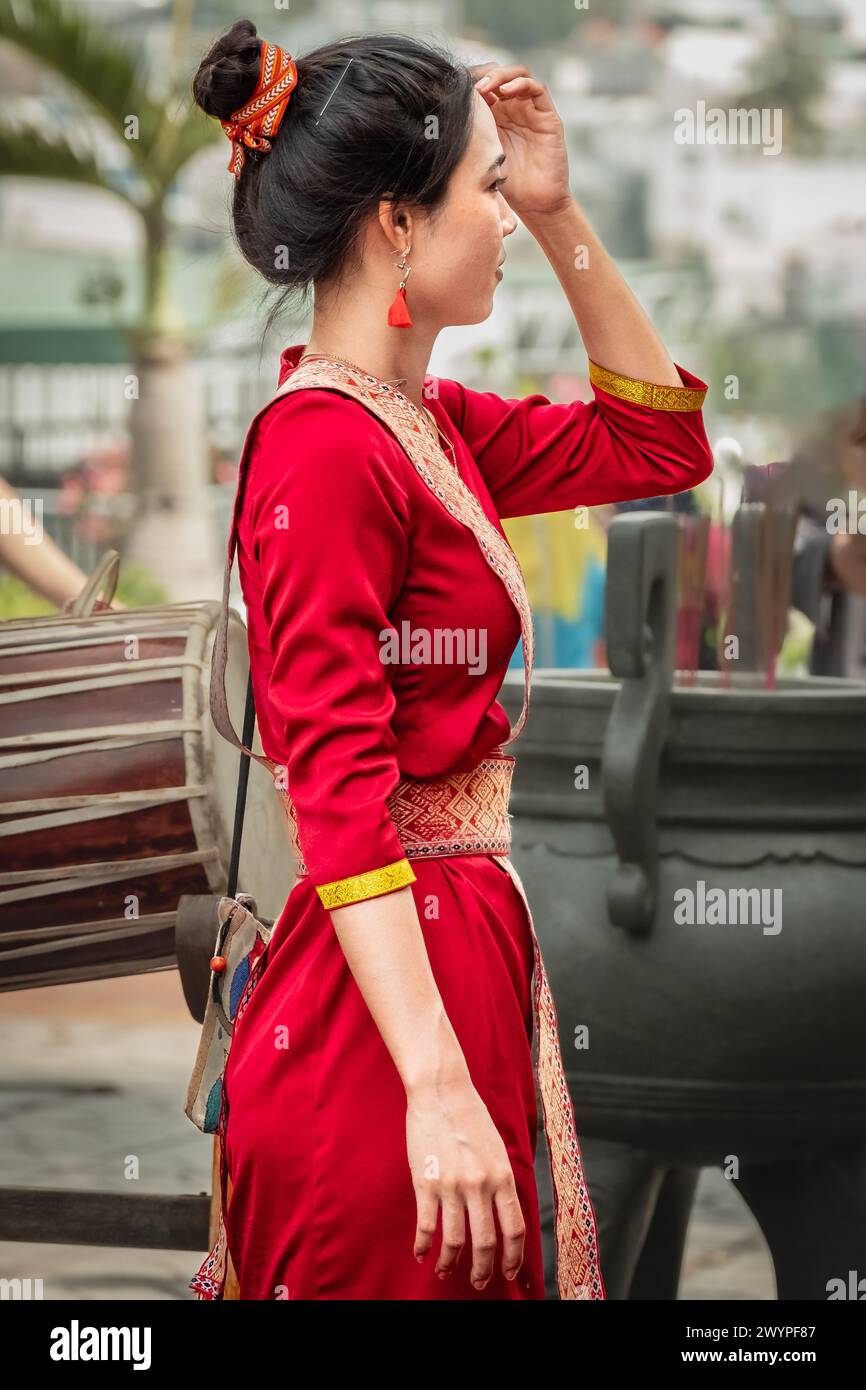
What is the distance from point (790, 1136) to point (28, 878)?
41.2 inches

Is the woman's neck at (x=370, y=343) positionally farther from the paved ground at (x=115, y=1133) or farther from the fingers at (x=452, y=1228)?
the paved ground at (x=115, y=1133)

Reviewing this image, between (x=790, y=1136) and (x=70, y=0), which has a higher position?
(x=70, y=0)

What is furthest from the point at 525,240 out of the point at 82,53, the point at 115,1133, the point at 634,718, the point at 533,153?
the point at 533,153

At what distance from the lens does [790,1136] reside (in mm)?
2270

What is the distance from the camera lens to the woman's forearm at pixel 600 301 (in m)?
1.61

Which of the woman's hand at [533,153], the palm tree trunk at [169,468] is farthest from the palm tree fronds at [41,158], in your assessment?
the woman's hand at [533,153]

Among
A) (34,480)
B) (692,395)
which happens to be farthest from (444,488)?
(34,480)

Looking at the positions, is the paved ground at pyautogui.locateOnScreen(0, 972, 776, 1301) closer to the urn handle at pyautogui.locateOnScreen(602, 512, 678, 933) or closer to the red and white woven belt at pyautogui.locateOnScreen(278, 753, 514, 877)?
the urn handle at pyautogui.locateOnScreen(602, 512, 678, 933)

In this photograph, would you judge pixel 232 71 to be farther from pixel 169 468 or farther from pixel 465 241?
pixel 169 468

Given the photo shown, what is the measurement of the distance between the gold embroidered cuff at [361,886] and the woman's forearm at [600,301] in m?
0.62

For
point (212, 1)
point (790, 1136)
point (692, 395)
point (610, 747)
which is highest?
point (212, 1)

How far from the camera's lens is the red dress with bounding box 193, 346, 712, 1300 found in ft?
4.06

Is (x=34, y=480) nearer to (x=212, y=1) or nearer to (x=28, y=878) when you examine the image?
(x=212, y=1)

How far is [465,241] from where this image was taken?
4.52ft
